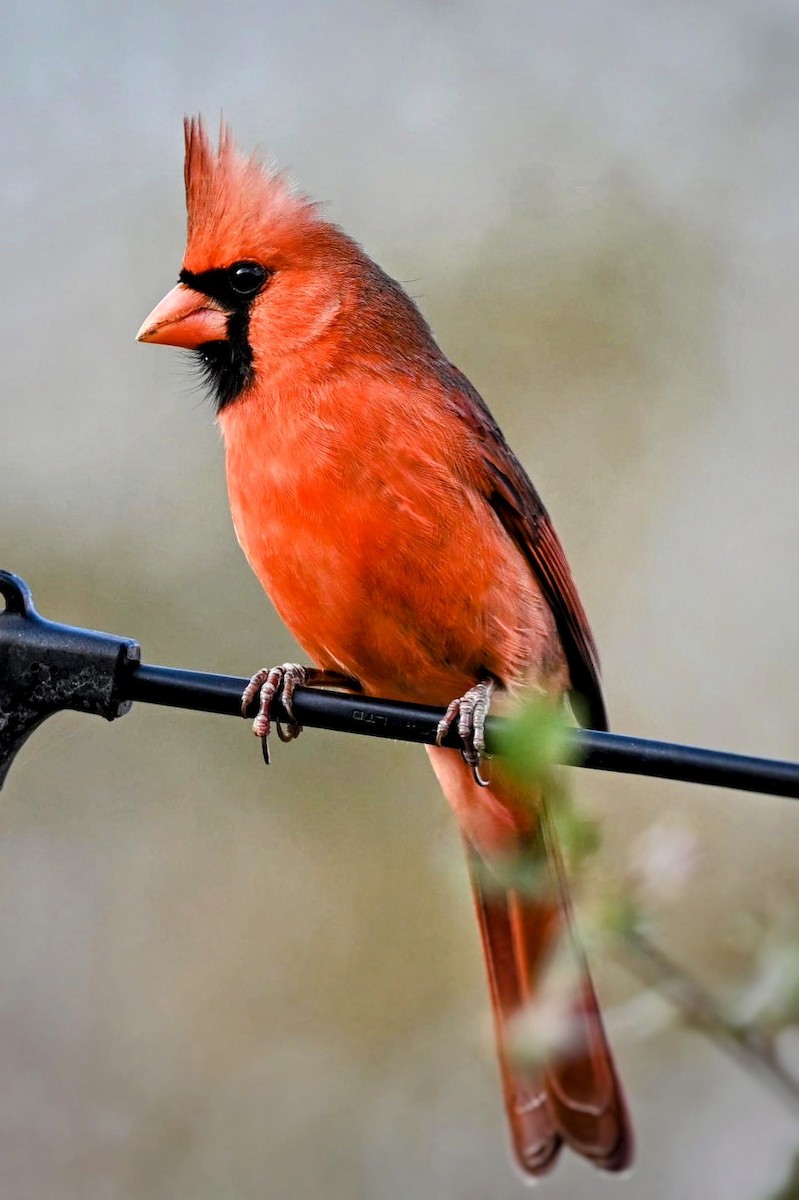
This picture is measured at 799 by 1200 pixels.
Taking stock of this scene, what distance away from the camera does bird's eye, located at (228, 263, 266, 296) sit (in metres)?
Answer: 2.18

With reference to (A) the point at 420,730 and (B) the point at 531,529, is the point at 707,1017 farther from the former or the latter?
(B) the point at 531,529

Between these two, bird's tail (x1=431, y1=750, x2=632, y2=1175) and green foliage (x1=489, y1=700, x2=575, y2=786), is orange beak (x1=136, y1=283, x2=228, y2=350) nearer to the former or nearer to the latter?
bird's tail (x1=431, y1=750, x2=632, y2=1175)

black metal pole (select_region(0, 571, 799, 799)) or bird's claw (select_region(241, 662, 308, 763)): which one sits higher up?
bird's claw (select_region(241, 662, 308, 763))

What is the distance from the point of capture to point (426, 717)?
61.0 inches

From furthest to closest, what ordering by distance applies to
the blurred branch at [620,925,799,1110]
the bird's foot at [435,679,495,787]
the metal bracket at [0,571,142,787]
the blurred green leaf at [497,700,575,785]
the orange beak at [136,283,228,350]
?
the orange beak at [136,283,228,350] < the bird's foot at [435,679,495,787] < the metal bracket at [0,571,142,787] < the blurred green leaf at [497,700,575,785] < the blurred branch at [620,925,799,1110]

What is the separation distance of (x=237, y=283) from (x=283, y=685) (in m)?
0.57

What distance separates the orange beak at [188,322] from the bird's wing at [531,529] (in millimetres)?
340

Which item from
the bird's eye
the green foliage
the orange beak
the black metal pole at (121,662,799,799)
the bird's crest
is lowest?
the green foliage

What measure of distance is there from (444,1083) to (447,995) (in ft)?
1.46

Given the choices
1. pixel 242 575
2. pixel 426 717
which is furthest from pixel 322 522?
pixel 242 575

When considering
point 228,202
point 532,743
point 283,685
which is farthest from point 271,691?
point 532,743

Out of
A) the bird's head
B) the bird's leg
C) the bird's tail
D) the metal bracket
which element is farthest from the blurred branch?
the bird's head

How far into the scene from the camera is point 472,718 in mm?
2018

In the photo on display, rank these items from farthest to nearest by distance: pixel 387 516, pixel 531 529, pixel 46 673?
pixel 531 529
pixel 387 516
pixel 46 673
